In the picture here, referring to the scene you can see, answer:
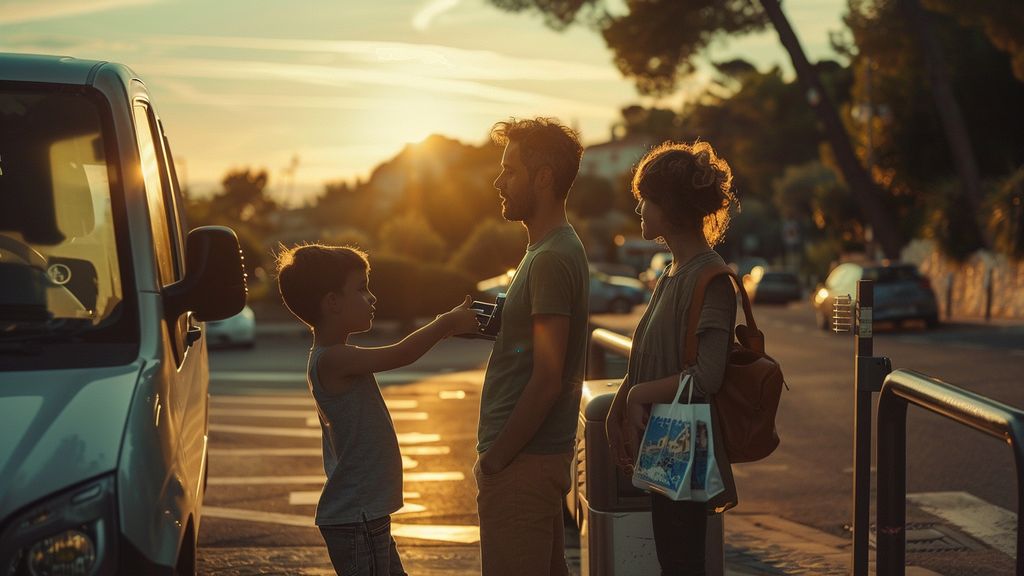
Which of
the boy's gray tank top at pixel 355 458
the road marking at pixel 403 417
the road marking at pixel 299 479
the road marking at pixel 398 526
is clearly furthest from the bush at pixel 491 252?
the boy's gray tank top at pixel 355 458

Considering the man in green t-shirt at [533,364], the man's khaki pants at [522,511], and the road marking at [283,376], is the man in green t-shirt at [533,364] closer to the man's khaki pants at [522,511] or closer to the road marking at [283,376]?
the man's khaki pants at [522,511]

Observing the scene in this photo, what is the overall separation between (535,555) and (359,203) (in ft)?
437

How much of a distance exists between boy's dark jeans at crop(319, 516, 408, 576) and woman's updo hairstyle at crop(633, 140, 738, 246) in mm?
1285

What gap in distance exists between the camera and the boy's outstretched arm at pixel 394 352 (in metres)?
4.13

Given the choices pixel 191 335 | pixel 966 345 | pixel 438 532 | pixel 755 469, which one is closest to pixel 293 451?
pixel 755 469

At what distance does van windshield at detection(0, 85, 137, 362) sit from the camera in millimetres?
4203

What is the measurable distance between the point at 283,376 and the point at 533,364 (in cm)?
1612

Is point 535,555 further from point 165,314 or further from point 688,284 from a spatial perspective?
point 165,314

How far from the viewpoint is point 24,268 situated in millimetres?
4316

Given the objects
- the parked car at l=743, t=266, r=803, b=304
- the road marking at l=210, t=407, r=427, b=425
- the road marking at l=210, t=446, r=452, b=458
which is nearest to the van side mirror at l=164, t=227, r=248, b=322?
the road marking at l=210, t=446, r=452, b=458

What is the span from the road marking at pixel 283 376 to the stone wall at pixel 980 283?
50.3ft

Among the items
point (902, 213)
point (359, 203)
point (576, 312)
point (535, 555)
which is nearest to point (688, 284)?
point (576, 312)

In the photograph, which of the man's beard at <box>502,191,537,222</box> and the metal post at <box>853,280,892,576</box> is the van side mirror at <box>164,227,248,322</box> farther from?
the metal post at <box>853,280,892,576</box>

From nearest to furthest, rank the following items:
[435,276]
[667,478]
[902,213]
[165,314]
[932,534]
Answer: [667,478] < [165,314] < [932,534] < [435,276] < [902,213]
